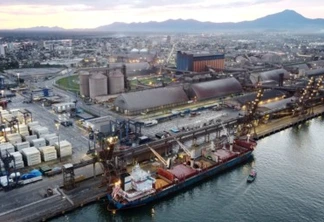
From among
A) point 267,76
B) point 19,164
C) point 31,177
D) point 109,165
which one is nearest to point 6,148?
point 19,164

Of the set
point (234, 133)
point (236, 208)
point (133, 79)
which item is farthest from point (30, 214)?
point (133, 79)

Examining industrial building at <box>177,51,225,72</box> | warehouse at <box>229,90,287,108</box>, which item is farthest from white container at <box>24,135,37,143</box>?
industrial building at <box>177,51,225,72</box>

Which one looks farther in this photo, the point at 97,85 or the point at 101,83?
the point at 101,83

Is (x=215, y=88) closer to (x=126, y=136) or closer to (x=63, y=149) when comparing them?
(x=126, y=136)

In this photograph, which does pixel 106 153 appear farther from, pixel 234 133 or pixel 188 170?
pixel 234 133

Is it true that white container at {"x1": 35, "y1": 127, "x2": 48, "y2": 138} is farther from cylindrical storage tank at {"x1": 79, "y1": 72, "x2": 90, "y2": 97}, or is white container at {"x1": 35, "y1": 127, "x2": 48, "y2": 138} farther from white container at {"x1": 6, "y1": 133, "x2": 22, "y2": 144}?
cylindrical storage tank at {"x1": 79, "y1": 72, "x2": 90, "y2": 97}

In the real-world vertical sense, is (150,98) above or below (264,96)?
above

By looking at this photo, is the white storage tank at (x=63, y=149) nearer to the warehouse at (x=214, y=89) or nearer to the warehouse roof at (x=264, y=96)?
the warehouse at (x=214, y=89)
